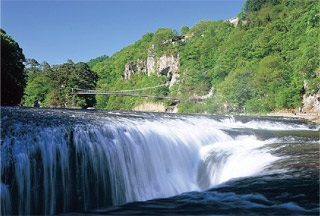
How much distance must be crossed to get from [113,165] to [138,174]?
78 centimetres

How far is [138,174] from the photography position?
6207 millimetres

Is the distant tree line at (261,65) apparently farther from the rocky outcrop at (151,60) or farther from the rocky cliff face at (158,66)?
the rocky outcrop at (151,60)

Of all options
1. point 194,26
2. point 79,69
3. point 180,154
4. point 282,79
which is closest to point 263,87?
point 282,79

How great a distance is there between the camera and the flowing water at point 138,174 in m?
4.20

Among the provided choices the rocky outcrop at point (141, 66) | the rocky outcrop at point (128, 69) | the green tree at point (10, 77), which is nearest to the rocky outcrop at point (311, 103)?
the green tree at point (10, 77)

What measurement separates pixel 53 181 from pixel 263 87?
93.8 ft

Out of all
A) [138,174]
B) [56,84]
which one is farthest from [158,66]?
[138,174]

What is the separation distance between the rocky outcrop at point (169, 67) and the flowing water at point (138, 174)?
60.3m

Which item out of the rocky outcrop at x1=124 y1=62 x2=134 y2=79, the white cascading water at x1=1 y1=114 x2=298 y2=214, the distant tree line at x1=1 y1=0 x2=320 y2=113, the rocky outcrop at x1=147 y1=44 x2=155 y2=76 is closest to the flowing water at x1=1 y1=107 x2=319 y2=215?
the white cascading water at x1=1 y1=114 x2=298 y2=214

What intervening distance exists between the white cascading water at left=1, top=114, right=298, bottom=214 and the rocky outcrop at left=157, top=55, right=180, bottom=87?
59.9m

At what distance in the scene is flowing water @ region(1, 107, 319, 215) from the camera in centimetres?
420

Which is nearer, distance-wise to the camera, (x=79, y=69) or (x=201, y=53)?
(x=79, y=69)

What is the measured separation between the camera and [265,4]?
63812 millimetres

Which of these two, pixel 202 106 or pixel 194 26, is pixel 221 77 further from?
pixel 194 26
